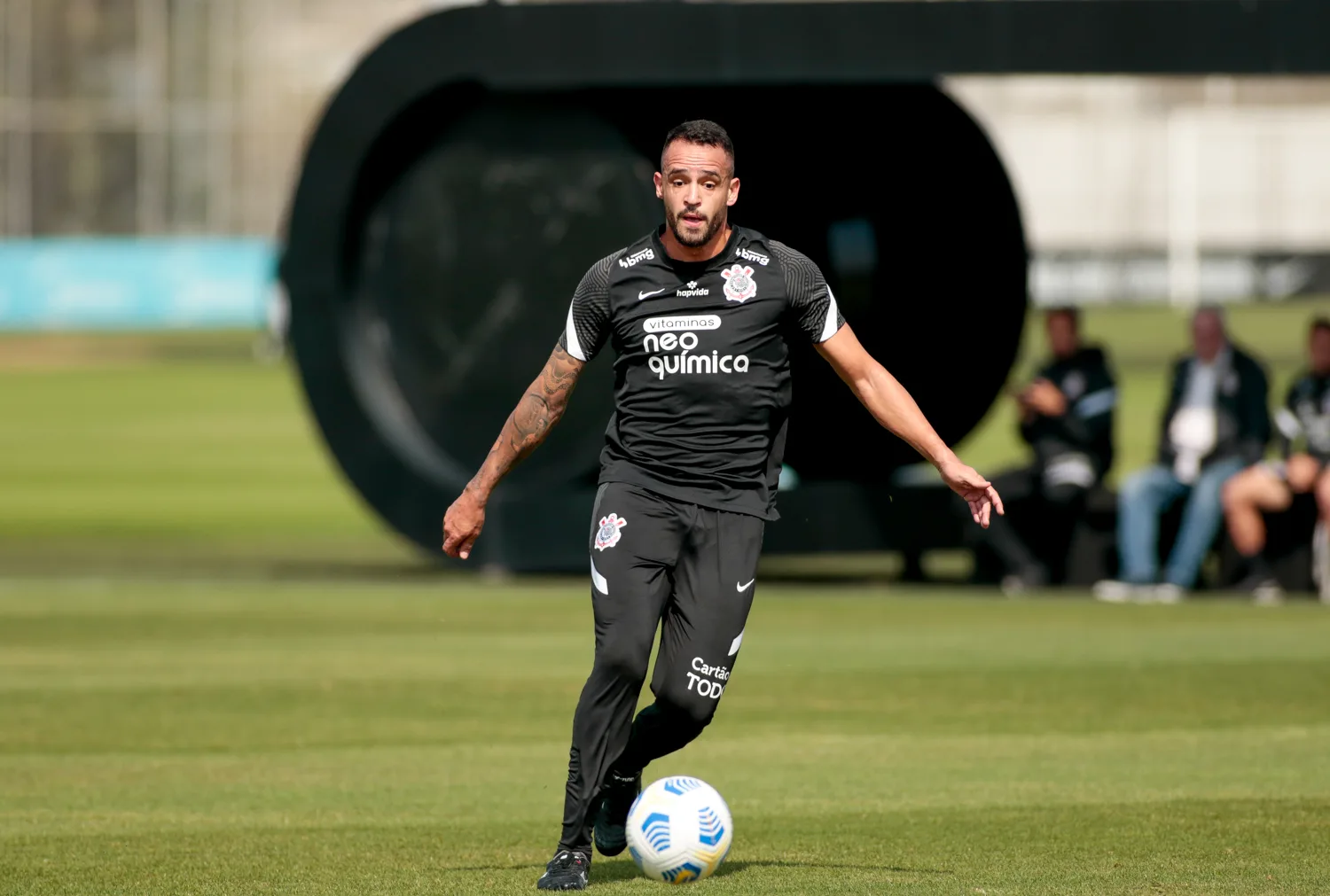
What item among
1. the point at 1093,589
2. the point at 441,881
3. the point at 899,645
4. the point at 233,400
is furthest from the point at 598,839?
the point at 233,400

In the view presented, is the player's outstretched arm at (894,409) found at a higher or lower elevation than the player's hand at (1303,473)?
higher

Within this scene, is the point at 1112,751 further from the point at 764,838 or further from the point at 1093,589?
the point at 1093,589

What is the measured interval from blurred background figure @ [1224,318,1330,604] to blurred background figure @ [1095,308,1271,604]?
14 centimetres

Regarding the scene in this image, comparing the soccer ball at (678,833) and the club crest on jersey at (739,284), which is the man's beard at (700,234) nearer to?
the club crest on jersey at (739,284)

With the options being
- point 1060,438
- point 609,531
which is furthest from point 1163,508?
point 609,531

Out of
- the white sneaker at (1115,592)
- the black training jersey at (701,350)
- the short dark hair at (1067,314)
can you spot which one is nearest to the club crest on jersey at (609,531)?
the black training jersey at (701,350)

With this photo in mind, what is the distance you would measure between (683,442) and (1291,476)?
8.78 m

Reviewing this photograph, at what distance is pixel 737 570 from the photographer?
7160 mm

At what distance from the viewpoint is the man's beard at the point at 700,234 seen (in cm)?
699

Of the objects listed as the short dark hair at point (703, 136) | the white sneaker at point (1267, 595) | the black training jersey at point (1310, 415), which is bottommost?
the white sneaker at point (1267, 595)

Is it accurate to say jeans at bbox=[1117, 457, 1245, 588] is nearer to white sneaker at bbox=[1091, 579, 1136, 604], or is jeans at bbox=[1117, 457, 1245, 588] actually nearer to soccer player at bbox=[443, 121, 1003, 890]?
white sneaker at bbox=[1091, 579, 1136, 604]

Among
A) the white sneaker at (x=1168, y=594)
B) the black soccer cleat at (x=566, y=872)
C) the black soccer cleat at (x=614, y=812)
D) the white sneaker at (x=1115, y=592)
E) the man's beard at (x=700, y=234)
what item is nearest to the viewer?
the black soccer cleat at (x=566, y=872)

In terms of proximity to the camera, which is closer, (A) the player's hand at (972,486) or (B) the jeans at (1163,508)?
(A) the player's hand at (972,486)

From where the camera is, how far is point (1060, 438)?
624 inches
